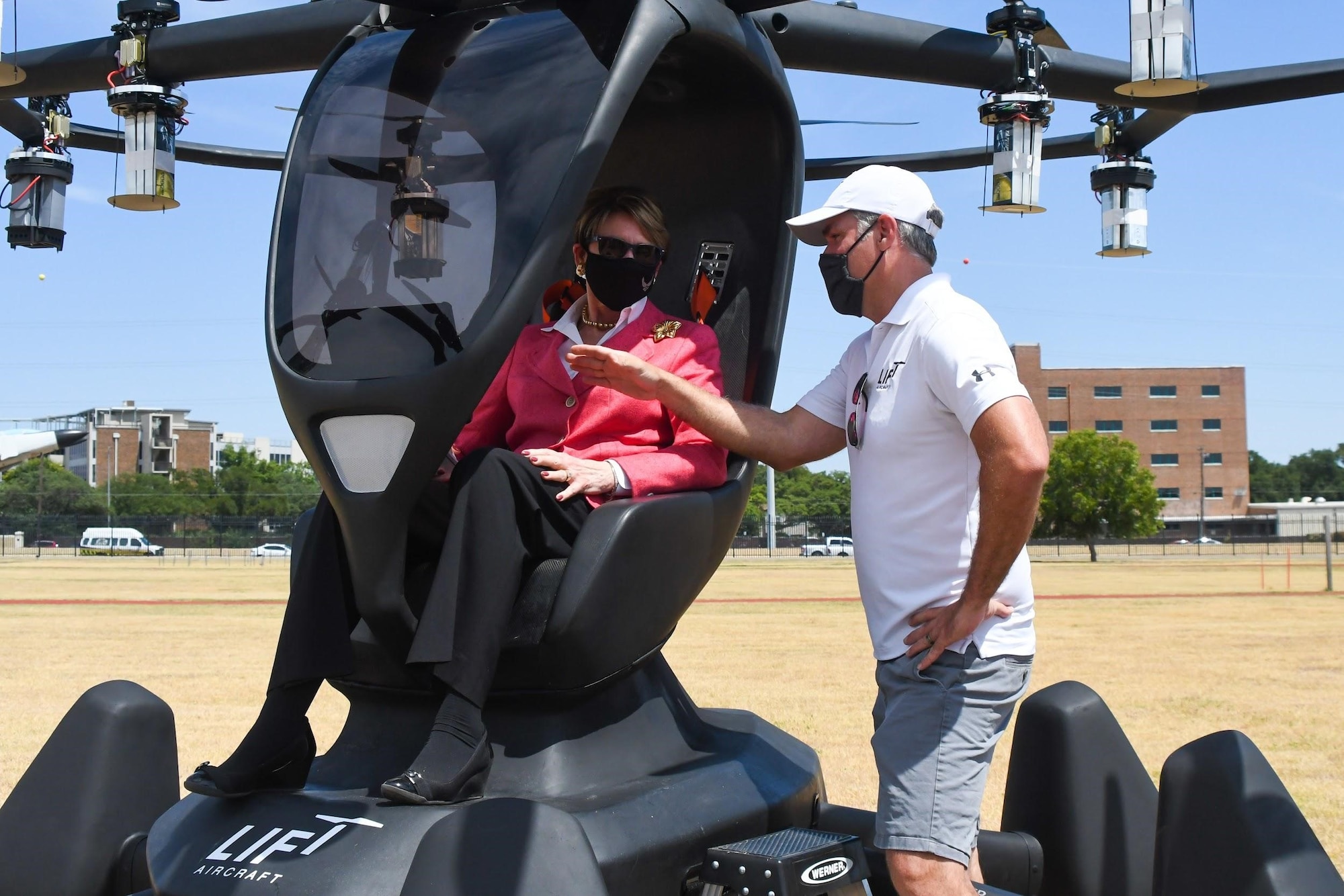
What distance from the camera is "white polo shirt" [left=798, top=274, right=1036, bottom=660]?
108 inches

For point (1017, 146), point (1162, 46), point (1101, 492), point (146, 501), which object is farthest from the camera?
point (146, 501)

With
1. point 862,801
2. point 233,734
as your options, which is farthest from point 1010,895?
point 233,734

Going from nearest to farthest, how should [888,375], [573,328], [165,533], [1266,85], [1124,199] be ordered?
1. [888,375]
2. [573,328]
3. [1266,85]
4. [1124,199]
5. [165,533]

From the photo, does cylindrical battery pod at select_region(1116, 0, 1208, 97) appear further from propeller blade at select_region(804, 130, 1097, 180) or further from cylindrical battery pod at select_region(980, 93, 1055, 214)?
propeller blade at select_region(804, 130, 1097, 180)

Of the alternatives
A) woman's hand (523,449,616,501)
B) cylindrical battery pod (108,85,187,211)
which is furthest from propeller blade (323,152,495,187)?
cylindrical battery pod (108,85,187,211)

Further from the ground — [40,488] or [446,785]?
[40,488]

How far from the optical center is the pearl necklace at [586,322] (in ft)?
11.5

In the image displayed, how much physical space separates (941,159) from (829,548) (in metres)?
53.8

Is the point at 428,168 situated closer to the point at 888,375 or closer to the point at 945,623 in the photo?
the point at 888,375

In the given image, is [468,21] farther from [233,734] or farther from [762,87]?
[233,734]

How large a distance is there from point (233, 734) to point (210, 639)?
6939 millimetres

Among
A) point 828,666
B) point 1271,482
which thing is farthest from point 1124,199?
point 1271,482

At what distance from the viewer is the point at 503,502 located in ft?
9.34

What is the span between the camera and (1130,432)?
3531 inches
